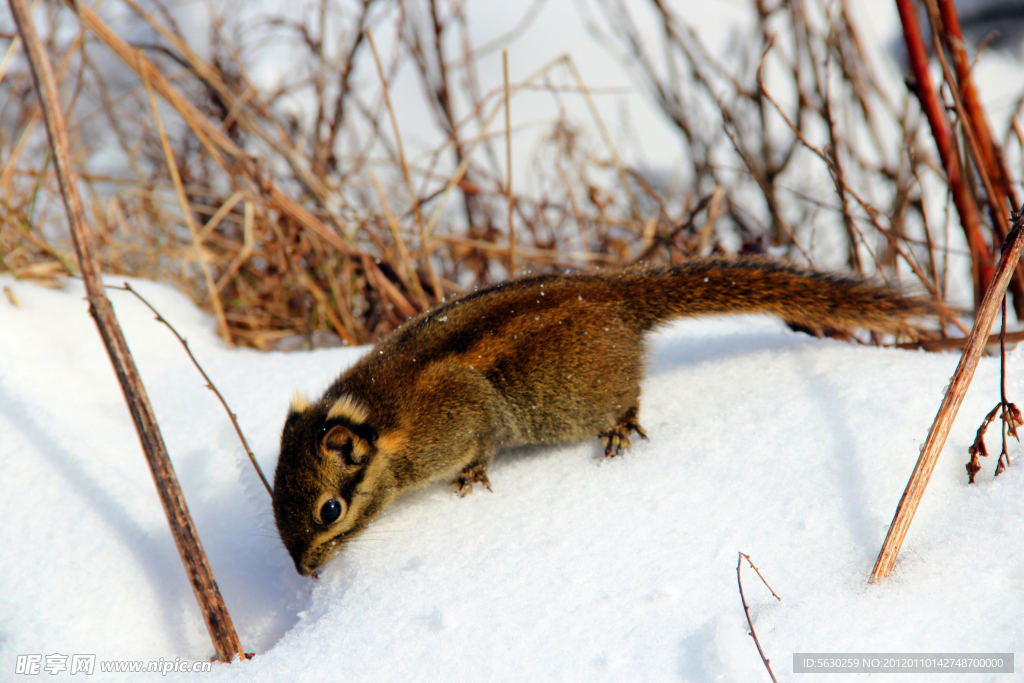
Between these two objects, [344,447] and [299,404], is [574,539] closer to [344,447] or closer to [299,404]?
[344,447]

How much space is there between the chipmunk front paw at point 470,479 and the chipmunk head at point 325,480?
0.23 metres

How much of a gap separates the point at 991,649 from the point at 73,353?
10.2 ft

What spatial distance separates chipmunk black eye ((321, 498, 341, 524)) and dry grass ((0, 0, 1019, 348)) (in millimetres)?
1372

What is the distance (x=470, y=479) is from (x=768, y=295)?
124cm

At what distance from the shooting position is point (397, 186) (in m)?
4.54

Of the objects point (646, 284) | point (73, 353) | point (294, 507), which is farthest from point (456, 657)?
point (73, 353)

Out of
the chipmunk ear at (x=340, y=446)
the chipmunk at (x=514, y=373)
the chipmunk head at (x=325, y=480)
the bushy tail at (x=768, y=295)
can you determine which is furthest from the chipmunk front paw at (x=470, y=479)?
the bushy tail at (x=768, y=295)

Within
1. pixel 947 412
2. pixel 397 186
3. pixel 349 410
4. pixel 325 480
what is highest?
pixel 397 186

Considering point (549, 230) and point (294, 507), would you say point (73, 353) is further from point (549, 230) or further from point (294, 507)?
point (549, 230)

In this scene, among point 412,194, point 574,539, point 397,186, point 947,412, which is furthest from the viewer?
point 397,186

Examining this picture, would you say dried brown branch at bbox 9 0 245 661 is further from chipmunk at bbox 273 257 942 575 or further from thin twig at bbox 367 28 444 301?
thin twig at bbox 367 28 444 301

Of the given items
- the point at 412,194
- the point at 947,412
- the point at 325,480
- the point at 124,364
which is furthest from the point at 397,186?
the point at 947,412

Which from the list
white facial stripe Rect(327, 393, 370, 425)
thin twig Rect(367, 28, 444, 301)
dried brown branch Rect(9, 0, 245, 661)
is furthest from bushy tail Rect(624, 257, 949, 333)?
dried brown branch Rect(9, 0, 245, 661)

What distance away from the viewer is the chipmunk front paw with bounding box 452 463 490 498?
2277mm
